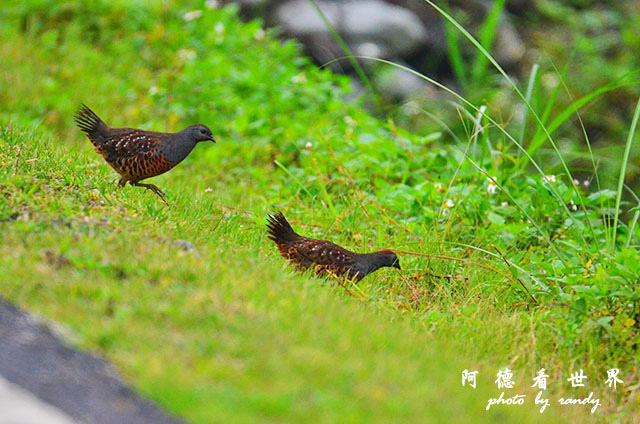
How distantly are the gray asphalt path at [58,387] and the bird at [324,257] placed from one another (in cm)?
174

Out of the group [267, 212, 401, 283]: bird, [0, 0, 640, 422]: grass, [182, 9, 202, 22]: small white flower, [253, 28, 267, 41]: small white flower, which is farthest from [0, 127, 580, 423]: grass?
[253, 28, 267, 41]: small white flower

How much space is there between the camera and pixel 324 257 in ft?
14.3

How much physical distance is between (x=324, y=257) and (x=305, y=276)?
20 cm

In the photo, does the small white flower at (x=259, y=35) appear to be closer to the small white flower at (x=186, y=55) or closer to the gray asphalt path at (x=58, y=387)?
the small white flower at (x=186, y=55)

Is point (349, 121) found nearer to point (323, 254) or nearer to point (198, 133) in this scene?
point (198, 133)

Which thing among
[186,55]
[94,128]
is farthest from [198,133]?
[186,55]

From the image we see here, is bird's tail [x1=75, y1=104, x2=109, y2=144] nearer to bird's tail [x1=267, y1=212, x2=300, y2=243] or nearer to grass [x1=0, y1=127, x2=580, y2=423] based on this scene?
grass [x1=0, y1=127, x2=580, y2=423]

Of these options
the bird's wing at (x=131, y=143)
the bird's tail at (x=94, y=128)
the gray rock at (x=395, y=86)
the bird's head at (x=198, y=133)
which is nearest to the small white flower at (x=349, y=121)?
the gray rock at (x=395, y=86)

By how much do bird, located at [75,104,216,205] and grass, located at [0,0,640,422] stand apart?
0.15 meters

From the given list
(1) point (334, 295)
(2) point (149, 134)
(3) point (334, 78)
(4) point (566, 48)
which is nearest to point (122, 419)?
(1) point (334, 295)

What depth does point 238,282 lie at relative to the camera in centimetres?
351

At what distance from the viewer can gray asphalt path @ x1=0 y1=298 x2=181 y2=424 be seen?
8.17 feet

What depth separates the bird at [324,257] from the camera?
14.3 ft

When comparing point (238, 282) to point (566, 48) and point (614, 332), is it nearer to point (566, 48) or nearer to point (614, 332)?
point (614, 332)
